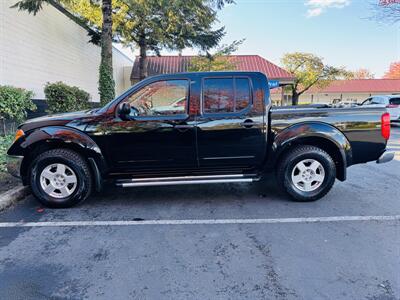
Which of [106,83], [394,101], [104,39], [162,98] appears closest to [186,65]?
[106,83]

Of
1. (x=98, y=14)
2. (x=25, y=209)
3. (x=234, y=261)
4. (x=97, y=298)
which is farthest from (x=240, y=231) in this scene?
(x=98, y=14)

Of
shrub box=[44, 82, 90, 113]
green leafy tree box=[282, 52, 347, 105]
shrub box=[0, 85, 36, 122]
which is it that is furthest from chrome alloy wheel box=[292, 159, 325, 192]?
green leafy tree box=[282, 52, 347, 105]

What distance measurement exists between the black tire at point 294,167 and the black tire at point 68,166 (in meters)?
A: 2.87

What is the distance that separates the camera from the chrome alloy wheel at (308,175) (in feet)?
15.0

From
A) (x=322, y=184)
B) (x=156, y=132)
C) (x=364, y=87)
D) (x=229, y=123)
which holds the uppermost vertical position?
(x=364, y=87)

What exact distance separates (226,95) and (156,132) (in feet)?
3.90

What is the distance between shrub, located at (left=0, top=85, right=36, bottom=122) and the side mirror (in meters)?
4.74

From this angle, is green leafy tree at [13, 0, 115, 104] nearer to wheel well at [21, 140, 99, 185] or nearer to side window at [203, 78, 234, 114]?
wheel well at [21, 140, 99, 185]

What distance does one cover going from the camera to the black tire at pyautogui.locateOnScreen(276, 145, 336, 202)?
14.8 ft

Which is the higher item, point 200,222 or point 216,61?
point 216,61

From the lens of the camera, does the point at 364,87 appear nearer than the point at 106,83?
No

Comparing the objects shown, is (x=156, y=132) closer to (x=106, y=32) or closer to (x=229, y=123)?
(x=229, y=123)

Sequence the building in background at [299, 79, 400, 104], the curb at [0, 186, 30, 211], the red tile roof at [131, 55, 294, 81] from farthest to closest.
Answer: the building in background at [299, 79, 400, 104]
the red tile roof at [131, 55, 294, 81]
the curb at [0, 186, 30, 211]

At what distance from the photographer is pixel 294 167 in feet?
15.0
